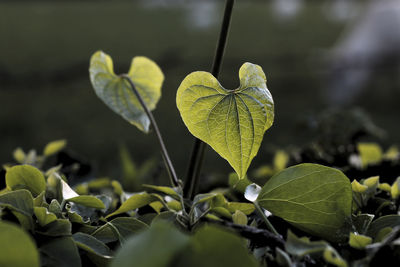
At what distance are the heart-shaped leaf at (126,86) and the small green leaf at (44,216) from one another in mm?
144

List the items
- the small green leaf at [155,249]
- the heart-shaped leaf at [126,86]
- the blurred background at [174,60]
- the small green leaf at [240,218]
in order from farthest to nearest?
the blurred background at [174,60]
the heart-shaped leaf at [126,86]
the small green leaf at [240,218]
the small green leaf at [155,249]

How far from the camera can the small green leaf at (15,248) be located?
183 mm

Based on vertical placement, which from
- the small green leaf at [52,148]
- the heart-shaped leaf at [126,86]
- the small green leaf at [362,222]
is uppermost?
the heart-shaped leaf at [126,86]

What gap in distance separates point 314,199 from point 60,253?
155 mm

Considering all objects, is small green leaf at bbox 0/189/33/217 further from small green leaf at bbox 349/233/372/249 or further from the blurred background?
the blurred background

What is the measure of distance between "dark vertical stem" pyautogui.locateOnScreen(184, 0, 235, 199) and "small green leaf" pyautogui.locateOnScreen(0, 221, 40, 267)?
173mm

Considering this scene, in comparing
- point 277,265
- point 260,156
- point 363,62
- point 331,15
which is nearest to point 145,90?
→ point 277,265

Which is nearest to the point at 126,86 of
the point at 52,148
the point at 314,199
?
the point at 52,148

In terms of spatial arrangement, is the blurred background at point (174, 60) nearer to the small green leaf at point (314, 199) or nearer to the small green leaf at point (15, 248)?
the small green leaf at point (314, 199)

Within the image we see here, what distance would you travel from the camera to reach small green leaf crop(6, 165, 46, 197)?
30cm

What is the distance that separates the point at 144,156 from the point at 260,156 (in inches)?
19.3

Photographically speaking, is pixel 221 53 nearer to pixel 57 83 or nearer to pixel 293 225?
pixel 293 225

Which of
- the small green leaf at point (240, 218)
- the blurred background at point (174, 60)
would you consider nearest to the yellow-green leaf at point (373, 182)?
the small green leaf at point (240, 218)

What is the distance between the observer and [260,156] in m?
1.74
